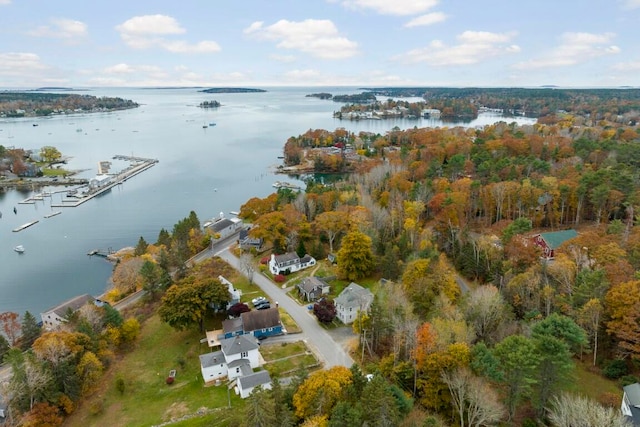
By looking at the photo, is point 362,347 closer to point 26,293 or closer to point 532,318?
point 532,318

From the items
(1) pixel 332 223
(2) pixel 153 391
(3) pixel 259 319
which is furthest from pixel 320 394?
(1) pixel 332 223

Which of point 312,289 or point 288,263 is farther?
point 288,263

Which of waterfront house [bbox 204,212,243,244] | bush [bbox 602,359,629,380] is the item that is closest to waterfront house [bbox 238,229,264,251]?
waterfront house [bbox 204,212,243,244]

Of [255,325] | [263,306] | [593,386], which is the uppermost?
[593,386]

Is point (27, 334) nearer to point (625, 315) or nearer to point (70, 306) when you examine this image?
point (70, 306)

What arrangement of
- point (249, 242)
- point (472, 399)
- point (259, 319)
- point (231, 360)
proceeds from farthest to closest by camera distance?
point (249, 242) < point (259, 319) < point (231, 360) < point (472, 399)

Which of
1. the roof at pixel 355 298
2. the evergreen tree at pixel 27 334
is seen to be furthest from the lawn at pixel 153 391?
the roof at pixel 355 298
